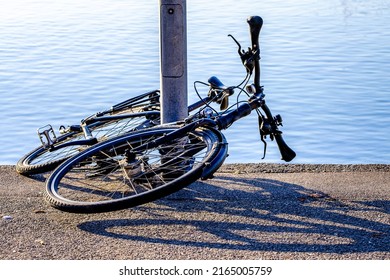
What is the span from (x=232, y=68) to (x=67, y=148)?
8.36m

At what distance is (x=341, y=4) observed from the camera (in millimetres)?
26016

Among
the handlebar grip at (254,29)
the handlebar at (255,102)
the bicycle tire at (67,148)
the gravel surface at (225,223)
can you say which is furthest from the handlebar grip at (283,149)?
the bicycle tire at (67,148)

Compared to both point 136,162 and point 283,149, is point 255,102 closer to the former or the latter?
point 283,149

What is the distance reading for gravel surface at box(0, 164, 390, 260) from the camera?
5840mm

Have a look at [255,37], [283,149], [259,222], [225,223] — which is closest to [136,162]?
[225,223]

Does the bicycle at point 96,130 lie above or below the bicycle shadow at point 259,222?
above

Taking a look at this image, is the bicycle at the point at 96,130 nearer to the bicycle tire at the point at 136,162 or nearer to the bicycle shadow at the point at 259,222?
the bicycle tire at the point at 136,162

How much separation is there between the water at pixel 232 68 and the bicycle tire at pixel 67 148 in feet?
10.6

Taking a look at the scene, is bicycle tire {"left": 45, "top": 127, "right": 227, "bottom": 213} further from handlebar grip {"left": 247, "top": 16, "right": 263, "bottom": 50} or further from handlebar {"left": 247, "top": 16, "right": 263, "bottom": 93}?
handlebar grip {"left": 247, "top": 16, "right": 263, "bottom": 50}

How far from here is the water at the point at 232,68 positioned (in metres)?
12.3

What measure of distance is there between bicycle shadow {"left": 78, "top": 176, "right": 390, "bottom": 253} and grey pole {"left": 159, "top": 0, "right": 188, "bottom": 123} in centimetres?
68

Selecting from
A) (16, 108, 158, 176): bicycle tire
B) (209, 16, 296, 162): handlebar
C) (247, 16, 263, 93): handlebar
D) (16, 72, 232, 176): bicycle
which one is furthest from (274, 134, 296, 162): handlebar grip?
(16, 108, 158, 176): bicycle tire
